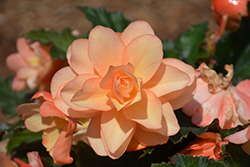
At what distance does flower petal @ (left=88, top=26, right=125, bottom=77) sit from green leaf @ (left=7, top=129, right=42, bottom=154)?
1.49 ft

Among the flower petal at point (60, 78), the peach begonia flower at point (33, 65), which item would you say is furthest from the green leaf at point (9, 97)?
the flower petal at point (60, 78)

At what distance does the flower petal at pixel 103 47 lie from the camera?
0.56 metres

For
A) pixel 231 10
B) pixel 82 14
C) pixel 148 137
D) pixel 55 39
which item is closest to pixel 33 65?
pixel 55 39

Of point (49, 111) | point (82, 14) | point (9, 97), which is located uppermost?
point (49, 111)

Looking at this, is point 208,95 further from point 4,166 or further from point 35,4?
point 35,4

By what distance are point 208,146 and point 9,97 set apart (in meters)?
0.95

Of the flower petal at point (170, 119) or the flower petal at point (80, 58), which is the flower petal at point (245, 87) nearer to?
the flower petal at point (170, 119)

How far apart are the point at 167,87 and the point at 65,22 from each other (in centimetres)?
254

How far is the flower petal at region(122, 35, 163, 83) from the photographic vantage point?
552 millimetres

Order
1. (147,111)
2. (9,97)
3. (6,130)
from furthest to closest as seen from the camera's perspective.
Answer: (9,97) → (6,130) → (147,111)

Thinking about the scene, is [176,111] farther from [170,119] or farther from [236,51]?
[236,51]

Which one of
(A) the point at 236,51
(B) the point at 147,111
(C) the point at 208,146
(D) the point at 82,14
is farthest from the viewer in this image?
(D) the point at 82,14

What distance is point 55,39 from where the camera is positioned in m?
1.09

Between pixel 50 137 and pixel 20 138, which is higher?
pixel 50 137
